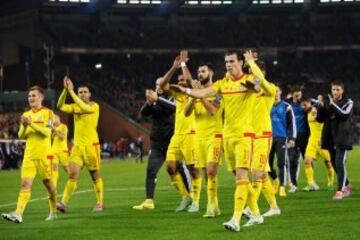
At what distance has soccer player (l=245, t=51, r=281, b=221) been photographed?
9930 millimetres

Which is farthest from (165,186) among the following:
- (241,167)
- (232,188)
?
(241,167)

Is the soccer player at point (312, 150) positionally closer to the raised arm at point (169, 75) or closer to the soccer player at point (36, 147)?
the raised arm at point (169, 75)

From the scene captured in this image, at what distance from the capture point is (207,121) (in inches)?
468

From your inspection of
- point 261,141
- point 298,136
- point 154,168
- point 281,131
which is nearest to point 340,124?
point 281,131

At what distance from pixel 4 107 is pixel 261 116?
1614 inches

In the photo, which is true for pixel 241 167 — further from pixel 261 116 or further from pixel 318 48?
pixel 318 48

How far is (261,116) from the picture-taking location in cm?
1120

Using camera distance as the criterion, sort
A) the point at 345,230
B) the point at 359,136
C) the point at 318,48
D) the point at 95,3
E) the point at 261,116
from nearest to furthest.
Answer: the point at 345,230
the point at 261,116
the point at 359,136
the point at 95,3
the point at 318,48

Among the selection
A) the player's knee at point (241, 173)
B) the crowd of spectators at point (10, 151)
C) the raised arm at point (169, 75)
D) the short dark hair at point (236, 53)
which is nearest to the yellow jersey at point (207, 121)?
the raised arm at point (169, 75)

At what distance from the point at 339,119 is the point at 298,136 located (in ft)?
10.7

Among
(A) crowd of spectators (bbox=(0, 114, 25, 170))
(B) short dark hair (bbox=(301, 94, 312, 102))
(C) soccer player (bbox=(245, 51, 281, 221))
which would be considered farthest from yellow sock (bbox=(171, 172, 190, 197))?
(A) crowd of spectators (bbox=(0, 114, 25, 170))

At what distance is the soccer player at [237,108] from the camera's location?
988cm

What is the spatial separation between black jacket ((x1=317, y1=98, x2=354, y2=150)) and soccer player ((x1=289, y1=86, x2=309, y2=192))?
2.41m

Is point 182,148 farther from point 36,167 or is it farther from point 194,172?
point 36,167
